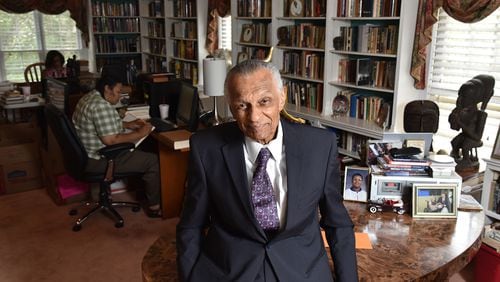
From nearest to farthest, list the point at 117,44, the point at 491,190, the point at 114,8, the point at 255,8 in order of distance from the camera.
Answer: the point at 491,190 → the point at 255,8 → the point at 114,8 → the point at 117,44

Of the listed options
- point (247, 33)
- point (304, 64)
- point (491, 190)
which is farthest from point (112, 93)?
point (491, 190)

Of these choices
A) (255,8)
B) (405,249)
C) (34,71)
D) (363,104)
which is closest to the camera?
(405,249)

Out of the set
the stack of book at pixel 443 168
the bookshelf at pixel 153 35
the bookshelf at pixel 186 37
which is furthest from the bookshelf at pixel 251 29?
the stack of book at pixel 443 168

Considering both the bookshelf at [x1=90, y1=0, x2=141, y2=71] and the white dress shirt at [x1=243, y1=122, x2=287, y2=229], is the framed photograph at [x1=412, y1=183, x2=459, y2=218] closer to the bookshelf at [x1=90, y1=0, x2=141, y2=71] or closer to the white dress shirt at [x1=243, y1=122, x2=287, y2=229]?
the white dress shirt at [x1=243, y1=122, x2=287, y2=229]

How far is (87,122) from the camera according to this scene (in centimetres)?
324

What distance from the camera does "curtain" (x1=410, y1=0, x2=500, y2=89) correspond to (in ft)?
9.50

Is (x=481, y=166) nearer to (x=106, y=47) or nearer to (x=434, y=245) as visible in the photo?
(x=434, y=245)

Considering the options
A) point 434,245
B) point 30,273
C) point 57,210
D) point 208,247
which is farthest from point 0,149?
point 434,245

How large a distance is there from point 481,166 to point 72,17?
5.78 m

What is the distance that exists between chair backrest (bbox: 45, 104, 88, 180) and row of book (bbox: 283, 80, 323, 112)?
186 cm

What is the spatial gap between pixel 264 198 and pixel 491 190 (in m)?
1.96

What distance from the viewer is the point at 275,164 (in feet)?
4.25

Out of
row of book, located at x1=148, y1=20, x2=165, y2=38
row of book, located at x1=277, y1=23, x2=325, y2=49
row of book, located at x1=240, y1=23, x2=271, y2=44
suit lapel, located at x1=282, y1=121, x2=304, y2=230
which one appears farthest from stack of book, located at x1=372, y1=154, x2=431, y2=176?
row of book, located at x1=148, y1=20, x2=165, y2=38

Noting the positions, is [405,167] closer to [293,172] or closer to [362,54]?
[293,172]
